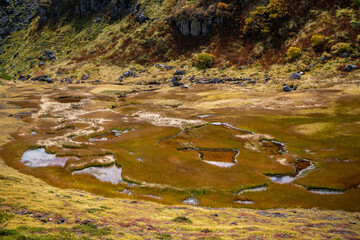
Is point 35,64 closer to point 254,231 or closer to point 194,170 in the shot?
point 194,170

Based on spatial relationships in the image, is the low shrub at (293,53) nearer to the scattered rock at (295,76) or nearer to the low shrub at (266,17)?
the scattered rock at (295,76)

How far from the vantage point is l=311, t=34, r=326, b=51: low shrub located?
107 m

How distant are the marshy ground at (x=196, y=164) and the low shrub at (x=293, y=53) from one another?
33433mm

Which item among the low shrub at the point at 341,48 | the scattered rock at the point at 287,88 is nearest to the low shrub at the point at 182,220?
the scattered rock at the point at 287,88

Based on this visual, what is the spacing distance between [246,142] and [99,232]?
136 ft

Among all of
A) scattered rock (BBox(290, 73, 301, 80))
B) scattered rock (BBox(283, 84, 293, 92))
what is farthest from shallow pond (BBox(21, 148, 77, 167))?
scattered rock (BBox(290, 73, 301, 80))

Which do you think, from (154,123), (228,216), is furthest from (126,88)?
(228,216)

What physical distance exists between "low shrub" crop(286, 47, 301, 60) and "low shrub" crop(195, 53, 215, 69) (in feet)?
142

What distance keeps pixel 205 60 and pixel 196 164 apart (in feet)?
347

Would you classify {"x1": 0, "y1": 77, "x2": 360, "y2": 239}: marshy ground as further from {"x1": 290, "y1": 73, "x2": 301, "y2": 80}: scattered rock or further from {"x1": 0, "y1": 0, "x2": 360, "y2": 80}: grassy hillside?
{"x1": 0, "y1": 0, "x2": 360, "y2": 80}: grassy hillside

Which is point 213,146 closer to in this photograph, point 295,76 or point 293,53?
point 295,76

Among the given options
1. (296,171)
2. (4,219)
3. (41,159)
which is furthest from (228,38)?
(4,219)

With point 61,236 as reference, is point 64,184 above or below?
below

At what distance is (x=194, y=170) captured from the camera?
4019 cm
